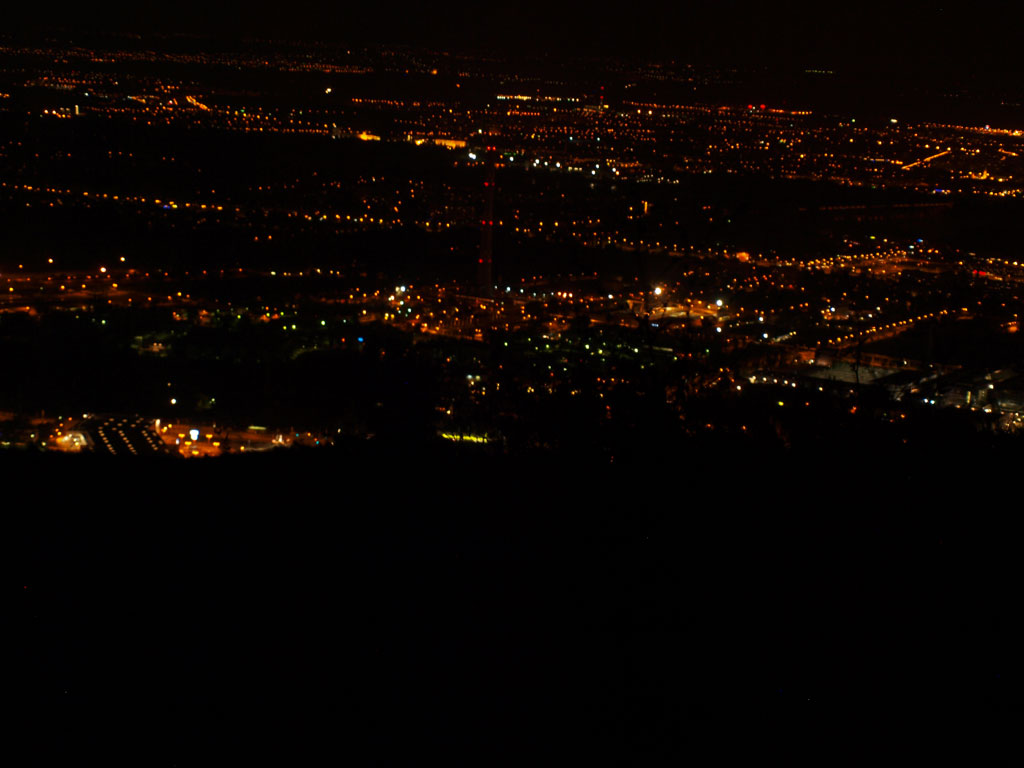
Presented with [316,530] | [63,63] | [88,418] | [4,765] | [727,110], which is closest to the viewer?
[4,765]

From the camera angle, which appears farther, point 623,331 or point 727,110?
point 727,110

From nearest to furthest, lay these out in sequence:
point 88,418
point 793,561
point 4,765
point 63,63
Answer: point 4,765 < point 793,561 < point 88,418 < point 63,63

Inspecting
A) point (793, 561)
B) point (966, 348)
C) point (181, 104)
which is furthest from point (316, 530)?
point (181, 104)

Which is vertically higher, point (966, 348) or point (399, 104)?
point (399, 104)

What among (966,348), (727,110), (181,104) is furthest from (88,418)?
(181,104)

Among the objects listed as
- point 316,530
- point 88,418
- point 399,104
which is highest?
point 399,104

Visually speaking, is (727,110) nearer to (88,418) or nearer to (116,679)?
(88,418)
